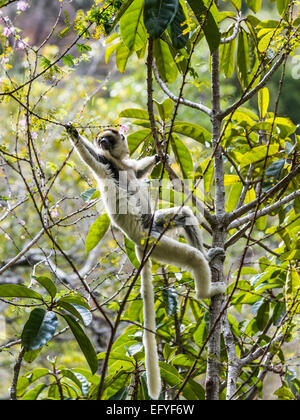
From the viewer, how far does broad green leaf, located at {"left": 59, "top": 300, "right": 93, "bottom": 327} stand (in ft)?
6.45

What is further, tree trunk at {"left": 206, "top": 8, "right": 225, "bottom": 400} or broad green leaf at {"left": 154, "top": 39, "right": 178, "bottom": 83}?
broad green leaf at {"left": 154, "top": 39, "right": 178, "bottom": 83}

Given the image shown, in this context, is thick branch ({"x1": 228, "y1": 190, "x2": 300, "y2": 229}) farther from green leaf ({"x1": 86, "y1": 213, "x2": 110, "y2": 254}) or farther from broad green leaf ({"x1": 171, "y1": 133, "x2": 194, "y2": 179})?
green leaf ({"x1": 86, "y1": 213, "x2": 110, "y2": 254})

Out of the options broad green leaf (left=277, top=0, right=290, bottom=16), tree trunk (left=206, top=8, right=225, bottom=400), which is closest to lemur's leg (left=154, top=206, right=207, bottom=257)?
tree trunk (left=206, top=8, right=225, bottom=400)

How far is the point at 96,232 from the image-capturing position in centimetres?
A: 271

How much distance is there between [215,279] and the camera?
2.51 m

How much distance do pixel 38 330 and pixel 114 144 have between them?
62.6 inches

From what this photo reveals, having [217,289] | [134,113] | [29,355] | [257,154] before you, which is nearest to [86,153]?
[134,113]

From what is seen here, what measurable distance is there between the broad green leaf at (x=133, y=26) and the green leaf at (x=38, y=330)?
1259 millimetres

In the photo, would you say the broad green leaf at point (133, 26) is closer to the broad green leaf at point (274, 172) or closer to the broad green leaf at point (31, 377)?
the broad green leaf at point (274, 172)

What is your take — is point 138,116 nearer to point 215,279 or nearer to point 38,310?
point 215,279

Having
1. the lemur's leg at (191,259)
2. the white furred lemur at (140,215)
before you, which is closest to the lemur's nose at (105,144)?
the white furred lemur at (140,215)

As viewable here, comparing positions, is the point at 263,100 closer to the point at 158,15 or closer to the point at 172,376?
the point at 158,15

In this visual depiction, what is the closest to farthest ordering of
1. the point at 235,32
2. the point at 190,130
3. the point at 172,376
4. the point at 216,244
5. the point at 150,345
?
the point at 150,345 → the point at 172,376 → the point at 216,244 → the point at 190,130 → the point at 235,32

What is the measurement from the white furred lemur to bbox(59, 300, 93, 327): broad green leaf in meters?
0.36
